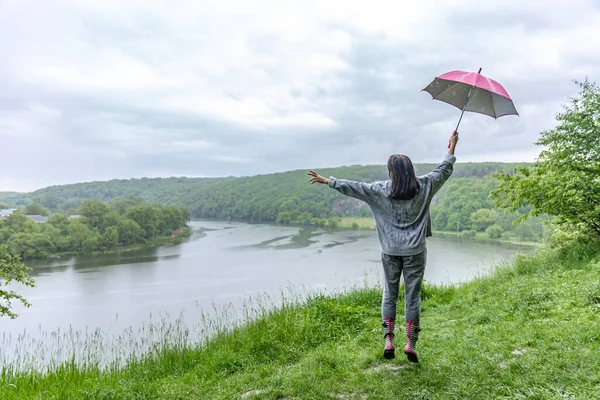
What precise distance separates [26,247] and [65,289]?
50.1ft

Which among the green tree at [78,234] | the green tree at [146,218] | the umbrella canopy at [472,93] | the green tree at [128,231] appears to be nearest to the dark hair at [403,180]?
the umbrella canopy at [472,93]

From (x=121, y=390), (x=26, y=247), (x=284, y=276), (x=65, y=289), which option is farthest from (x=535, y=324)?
(x=26, y=247)

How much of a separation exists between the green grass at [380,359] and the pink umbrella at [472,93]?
6.42ft

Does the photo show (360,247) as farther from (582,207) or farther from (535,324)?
(535,324)

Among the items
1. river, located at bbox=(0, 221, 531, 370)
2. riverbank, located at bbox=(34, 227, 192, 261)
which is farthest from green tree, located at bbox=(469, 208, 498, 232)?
riverbank, located at bbox=(34, 227, 192, 261)

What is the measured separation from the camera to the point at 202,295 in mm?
24391

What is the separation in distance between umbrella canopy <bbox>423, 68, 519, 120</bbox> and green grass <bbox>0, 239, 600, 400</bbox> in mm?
2009

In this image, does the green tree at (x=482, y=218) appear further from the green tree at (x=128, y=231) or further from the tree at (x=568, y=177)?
the tree at (x=568, y=177)

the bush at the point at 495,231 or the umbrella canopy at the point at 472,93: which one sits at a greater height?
the umbrella canopy at the point at 472,93

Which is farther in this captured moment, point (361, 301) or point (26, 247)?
point (26, 247)

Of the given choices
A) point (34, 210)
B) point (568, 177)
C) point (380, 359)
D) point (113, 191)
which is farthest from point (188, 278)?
point (113, 191)

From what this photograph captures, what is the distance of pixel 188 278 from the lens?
99.0 ft

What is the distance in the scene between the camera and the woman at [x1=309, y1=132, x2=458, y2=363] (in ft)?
9.43

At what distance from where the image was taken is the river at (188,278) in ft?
63.8
